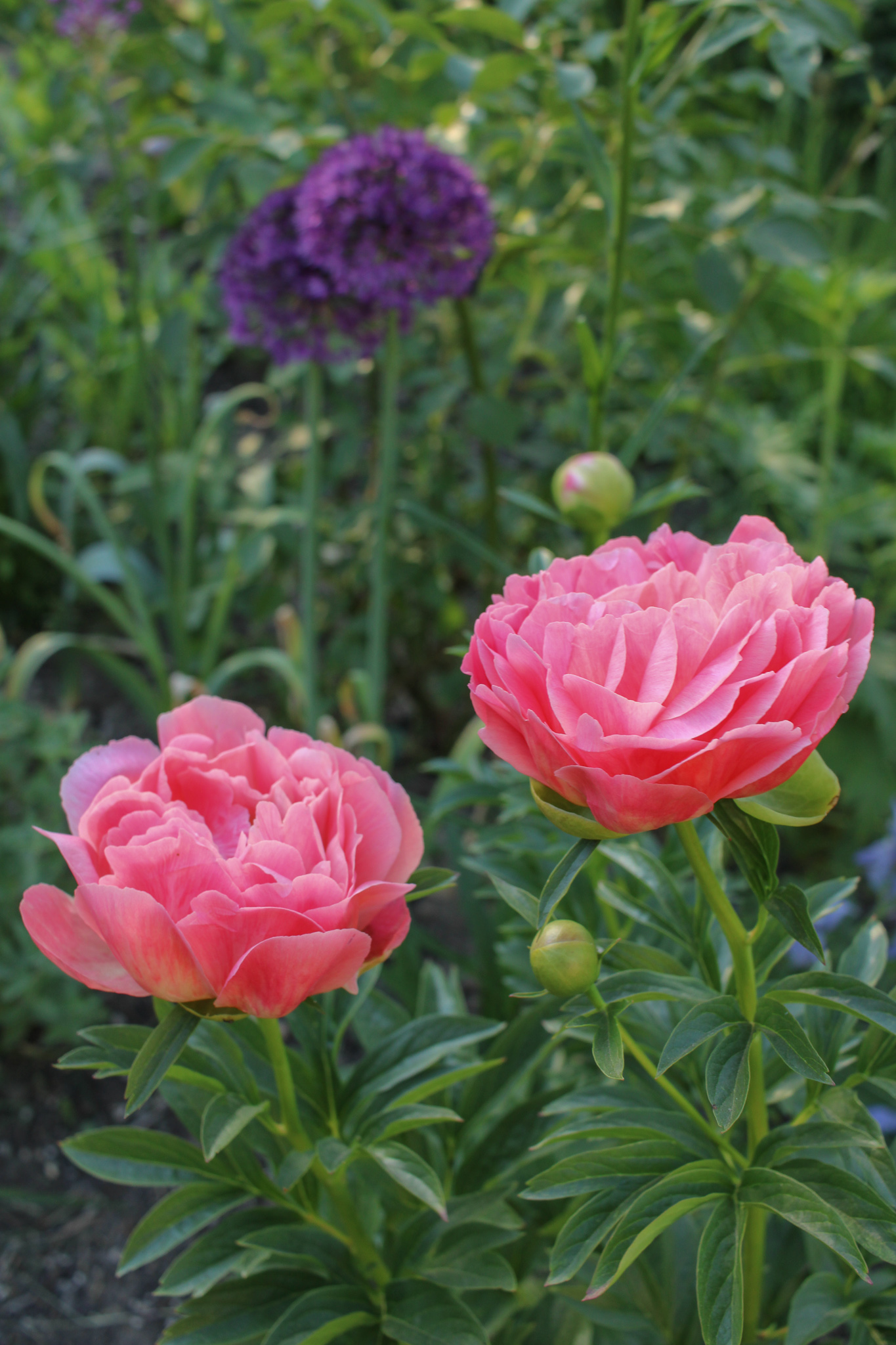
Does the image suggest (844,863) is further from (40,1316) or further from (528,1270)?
(40,1316)

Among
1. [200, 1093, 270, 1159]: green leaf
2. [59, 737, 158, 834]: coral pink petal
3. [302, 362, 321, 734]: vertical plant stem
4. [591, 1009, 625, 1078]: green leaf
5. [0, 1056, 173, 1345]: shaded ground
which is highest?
[59, 737, 158, 834]: coral pink petal

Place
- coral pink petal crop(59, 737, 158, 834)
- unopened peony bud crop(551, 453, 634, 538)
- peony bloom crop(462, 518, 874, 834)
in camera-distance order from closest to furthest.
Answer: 1. peony bloom crop(462, 518, 874, 834)
2. coral pink petal crop(59, 737, 158, 834)
3. unopened peony bud crop(551, 453, 634, 538)

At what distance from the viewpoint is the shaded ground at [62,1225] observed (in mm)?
967

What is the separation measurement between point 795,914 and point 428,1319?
31 centimetres

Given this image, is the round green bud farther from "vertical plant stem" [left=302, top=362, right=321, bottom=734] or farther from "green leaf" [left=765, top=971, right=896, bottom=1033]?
"vertical plant stem" [left=302, top=362, right=321, bottom=734]

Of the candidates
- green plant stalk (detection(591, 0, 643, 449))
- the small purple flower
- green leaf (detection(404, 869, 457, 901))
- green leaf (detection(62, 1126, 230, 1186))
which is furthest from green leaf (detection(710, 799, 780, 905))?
the small purple flower

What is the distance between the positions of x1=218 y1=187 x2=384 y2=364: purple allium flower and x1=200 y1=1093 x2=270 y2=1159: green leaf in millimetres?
864

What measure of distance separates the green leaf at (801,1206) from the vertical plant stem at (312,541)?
0.82m

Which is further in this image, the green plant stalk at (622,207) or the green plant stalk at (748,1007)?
the green plant stalk at (622,207)

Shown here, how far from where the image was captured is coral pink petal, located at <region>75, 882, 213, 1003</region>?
39 centimetres

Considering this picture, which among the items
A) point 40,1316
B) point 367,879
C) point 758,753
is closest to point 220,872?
point 367,879

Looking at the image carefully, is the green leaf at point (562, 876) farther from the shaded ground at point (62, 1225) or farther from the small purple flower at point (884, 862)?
the small purple flower at point (884, 862)

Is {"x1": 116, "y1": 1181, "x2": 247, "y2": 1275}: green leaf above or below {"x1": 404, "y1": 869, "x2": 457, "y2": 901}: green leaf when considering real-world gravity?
below

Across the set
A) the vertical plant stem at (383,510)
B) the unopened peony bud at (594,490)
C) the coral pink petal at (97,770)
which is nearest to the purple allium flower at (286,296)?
the vertical plant stem at (383,510)
